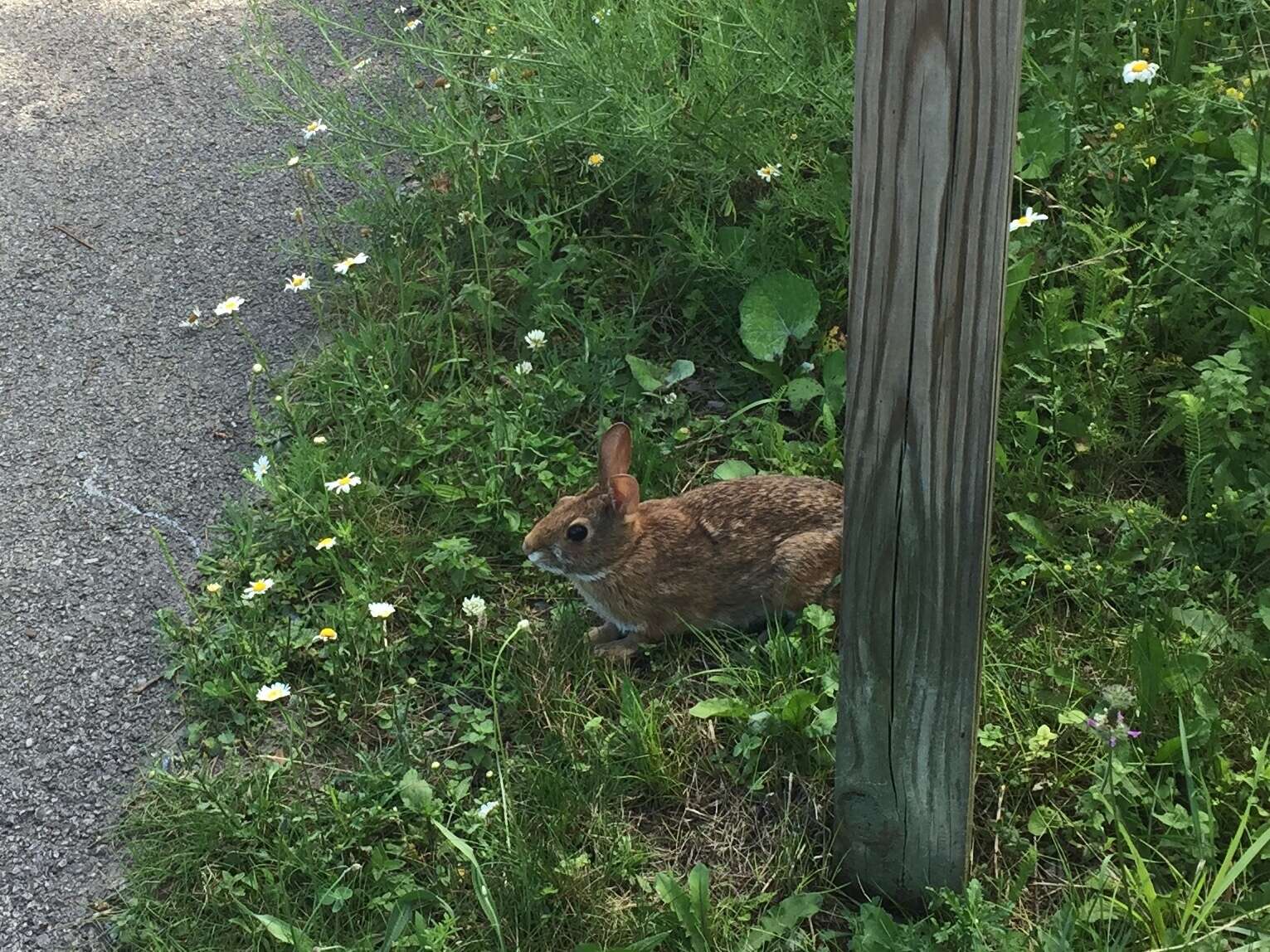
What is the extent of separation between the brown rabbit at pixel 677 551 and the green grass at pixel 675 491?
0.39 ft

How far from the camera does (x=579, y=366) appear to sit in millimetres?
4156

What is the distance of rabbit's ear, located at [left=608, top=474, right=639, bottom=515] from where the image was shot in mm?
3436

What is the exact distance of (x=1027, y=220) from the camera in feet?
12.6

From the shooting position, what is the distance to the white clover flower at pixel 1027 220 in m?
3.82

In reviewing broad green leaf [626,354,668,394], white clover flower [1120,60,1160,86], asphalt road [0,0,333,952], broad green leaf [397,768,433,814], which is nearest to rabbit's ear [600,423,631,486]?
broad green leaf [626,354,668,394]

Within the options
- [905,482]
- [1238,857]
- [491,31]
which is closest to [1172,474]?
[1238,857]

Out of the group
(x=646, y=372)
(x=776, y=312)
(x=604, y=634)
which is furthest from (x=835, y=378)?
(x=604, y=634)

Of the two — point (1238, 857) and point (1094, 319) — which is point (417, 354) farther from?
point (1238, 857)

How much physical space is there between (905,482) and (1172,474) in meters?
1.66

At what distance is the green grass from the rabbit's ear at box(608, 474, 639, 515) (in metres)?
0.37

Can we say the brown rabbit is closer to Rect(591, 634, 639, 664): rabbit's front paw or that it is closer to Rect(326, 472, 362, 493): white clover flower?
Rect(591, 634, 639, 664): rabbit's front paw

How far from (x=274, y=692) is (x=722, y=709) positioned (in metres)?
1.11

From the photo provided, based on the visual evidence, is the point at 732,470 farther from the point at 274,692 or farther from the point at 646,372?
the point at 274,692

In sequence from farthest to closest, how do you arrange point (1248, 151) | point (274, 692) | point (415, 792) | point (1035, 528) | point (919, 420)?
point (1248, 151) < point (1035, 528) < point (274, 692) < point (415, 792) < point (919, 420)
